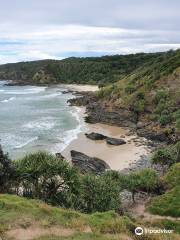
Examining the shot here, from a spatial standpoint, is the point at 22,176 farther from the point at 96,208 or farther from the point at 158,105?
the point at 158,105

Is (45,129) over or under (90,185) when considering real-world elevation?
under

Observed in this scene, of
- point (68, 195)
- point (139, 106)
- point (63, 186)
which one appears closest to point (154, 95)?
point (139, 106)

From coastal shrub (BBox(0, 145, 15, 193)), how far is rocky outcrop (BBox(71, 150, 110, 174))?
18776mm

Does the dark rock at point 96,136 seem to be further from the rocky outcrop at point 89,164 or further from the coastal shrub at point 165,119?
the rocky outcrop at point 89,164

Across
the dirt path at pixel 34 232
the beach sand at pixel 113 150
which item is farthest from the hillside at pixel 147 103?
the dirt path at pixel 34 232

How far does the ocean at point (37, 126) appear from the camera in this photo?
76.0 meters

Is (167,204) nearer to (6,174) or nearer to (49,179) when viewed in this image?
(49,179)

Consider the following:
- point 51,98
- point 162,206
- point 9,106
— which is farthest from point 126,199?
point 51,98

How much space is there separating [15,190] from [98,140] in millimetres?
41920

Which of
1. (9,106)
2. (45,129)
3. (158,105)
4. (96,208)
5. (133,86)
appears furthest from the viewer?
(9,106)

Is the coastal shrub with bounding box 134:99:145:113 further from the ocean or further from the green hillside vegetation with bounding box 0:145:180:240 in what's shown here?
the green hillside vegetation with bounding box 0:145:180:240

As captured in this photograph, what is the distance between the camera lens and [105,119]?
104500 mm

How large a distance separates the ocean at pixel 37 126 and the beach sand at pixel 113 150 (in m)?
2.45

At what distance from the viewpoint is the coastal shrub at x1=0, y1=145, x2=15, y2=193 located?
129 ft
